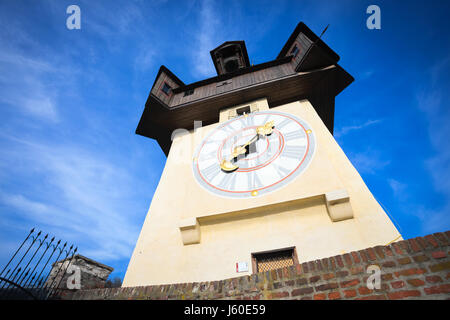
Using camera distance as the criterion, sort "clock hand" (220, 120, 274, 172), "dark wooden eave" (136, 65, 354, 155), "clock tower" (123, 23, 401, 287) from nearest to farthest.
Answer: "clock tower" (123, 23, 401, 287)
"clock hand" (220, 120, 274, 172)
"dark wooden eave" (136, 65, 354, 155)

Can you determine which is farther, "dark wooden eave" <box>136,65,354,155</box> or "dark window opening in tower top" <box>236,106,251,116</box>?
"dark window opening in tower top" <box>236,106,251,116</box>

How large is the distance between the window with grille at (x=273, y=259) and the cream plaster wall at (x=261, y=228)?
91 mm

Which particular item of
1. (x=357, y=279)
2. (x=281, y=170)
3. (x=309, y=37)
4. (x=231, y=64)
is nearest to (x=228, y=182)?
(x=281, y=170)

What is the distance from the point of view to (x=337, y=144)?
4.89 m

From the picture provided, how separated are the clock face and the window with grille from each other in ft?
3.51

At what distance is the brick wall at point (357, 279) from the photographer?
1.83m

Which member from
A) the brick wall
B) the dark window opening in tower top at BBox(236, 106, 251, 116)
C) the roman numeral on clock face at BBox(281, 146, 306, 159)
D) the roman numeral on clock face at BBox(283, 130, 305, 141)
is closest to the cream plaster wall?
the roman numeral on clock face at BBox(281, 146, 306, 159)

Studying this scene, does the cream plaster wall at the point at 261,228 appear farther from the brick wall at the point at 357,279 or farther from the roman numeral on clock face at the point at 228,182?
the brick wall at the point at 357,279

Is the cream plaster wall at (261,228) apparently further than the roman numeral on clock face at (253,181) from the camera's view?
No

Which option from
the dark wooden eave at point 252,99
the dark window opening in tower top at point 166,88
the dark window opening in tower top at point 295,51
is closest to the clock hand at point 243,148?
the dark wooden eave at point 252,99

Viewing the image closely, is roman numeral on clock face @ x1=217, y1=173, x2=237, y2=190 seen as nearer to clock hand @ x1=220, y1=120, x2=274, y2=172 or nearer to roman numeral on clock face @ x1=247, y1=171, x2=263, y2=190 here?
clock hand @ x1=220, y1=120, x2=274, y2=172

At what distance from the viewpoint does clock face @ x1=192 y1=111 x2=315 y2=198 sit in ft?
14.6

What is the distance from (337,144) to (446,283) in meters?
3.47
